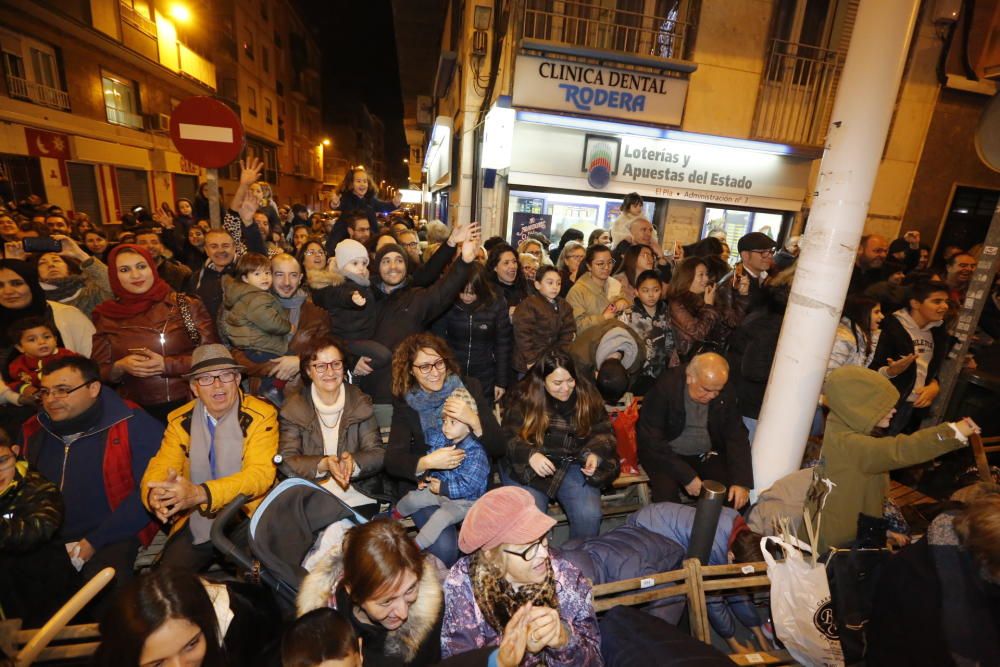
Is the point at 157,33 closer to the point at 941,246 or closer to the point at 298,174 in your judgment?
the point at 298,174

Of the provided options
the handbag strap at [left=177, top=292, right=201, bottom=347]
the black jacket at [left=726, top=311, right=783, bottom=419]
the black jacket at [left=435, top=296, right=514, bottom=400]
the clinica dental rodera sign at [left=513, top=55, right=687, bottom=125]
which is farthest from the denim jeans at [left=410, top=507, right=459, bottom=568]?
the clinica dental rodera sign at [left=513, top=55, right=687, bottom=125]

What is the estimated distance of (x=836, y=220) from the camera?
2867 millimetres

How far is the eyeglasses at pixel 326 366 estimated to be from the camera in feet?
9.93

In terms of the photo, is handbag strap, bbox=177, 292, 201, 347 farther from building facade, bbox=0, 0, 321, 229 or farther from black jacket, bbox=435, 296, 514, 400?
building facade, bbox=0, 0, 321, 229

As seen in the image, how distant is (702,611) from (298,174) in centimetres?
4581

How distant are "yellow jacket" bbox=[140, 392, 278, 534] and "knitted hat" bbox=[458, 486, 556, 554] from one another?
4.84ft

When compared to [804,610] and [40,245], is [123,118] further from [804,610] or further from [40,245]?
[804,610]

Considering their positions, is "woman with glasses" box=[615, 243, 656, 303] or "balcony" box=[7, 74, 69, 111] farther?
"balcony" box=[7, 74, 69, 111]

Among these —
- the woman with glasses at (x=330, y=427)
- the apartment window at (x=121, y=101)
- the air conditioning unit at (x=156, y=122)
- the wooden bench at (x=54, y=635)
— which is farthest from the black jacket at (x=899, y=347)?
the air conditioning unit at (x=156, y=122)

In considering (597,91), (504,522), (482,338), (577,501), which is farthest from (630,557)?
(597,91)

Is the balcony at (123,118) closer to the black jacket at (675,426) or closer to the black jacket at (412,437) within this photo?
the black jacket at (412,437)

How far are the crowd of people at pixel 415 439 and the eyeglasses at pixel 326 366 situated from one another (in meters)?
0.02

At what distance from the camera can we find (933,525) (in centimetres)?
206

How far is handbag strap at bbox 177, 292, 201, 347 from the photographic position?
11.6ft
